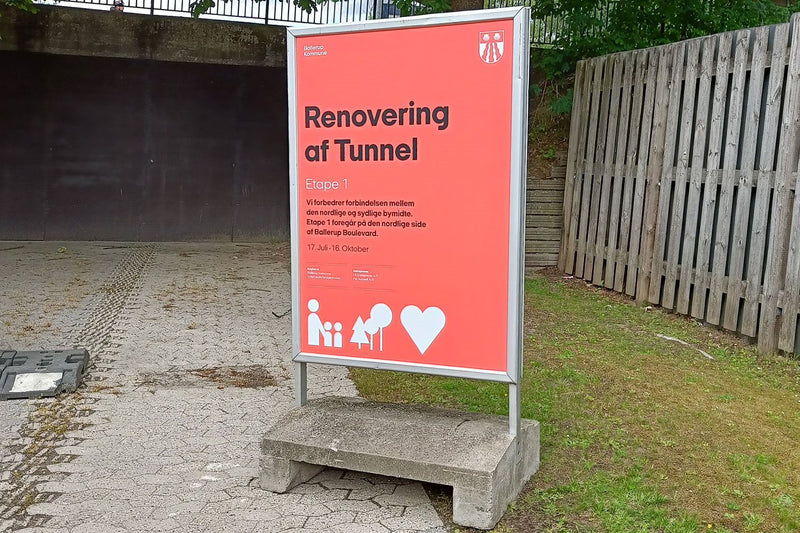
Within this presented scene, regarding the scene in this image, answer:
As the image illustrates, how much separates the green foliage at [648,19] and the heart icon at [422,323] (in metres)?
8.39

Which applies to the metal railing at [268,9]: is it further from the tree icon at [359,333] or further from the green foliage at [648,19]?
the tree icon at [359,333]

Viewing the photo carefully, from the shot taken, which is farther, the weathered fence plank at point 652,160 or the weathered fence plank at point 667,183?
the weathered fence plank at point 652,160

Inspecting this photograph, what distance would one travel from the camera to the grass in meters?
3.81

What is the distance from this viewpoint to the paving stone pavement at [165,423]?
12.4 feet

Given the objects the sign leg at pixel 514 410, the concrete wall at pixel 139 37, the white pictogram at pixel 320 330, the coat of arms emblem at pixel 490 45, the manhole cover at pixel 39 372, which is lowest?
the manhole cover at pixel 39 372

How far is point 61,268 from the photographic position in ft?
37.0

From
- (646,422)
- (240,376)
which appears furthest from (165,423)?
(646,422)

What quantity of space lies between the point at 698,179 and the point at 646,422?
3774 mm

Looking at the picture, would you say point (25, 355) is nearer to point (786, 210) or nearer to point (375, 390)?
point (375, 390)

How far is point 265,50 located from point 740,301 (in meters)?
9.46

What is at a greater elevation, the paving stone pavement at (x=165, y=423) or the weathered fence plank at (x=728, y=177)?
the weathered fence plank at (x=728, y=177)

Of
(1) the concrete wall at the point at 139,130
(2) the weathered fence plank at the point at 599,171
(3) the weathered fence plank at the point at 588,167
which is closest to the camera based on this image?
(2) the weathered fence plank at the point at 599,171

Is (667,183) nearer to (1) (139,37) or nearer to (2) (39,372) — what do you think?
(2) (39,372)

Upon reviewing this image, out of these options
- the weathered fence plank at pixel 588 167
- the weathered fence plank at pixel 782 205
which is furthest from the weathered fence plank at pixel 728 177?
the weathered fence plank at pixel 588 167
